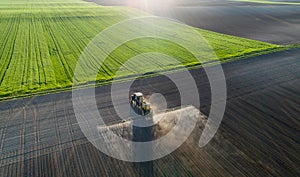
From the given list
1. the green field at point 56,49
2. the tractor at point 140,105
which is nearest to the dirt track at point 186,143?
the tractor at point 140,105

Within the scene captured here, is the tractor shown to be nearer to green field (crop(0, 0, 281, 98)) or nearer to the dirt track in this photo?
the dirt track

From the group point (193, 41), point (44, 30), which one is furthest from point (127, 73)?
point (44, 30)

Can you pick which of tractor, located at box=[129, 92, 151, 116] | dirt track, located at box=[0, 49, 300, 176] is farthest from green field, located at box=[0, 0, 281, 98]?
tractor, located at box=[129, 92, 151, 116]

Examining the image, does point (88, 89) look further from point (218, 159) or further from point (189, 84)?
point (218, 159)

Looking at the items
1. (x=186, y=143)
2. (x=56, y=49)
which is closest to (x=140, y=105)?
(x=186, y=143)

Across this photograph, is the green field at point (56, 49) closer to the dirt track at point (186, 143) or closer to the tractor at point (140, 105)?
the dirt track at point (186, 143)

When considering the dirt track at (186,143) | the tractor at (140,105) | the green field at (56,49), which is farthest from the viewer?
the green field at (56,49)
